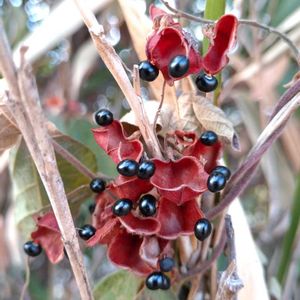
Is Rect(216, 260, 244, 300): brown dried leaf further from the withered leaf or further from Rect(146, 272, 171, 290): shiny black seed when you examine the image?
the withered leaf

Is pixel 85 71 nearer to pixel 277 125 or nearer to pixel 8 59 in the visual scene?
pixel 277 125

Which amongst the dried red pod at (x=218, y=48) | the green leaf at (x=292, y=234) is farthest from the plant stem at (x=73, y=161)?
the green leaf at (x=292, y=234)

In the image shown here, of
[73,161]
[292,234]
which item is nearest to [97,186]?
[73,161]

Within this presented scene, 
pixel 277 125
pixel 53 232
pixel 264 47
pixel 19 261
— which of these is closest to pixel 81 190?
pixel 53 232

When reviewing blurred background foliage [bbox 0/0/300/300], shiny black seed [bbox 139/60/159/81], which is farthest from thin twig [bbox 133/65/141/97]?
blurred background foliage [bbox 0/0/300/300]

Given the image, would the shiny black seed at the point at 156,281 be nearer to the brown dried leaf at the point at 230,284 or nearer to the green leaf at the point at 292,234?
the brown dried leaf at the point at 230,284

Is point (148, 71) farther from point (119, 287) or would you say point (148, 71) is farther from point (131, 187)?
point (119, 287)
